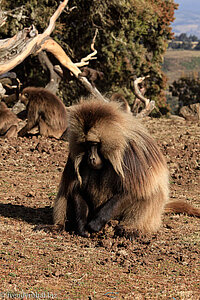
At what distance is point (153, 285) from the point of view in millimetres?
3068

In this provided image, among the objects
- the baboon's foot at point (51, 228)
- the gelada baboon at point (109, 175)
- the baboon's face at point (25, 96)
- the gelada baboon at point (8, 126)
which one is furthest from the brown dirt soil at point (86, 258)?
the baboon's face at point (25, 96)

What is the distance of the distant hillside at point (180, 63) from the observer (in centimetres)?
8119

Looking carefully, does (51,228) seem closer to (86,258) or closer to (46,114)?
(86,258)

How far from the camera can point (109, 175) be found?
4.11m

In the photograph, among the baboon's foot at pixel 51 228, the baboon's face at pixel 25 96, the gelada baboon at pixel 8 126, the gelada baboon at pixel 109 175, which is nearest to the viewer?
the gelada baboon at pixel 109 175

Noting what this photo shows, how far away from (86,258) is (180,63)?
8632 cm

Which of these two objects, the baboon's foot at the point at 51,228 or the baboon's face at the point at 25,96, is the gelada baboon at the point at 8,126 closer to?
the baboon's face at the point at 25,96

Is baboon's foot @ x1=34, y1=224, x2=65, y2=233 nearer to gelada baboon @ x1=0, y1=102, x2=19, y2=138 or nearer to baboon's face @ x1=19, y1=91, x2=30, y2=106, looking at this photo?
gelada baboon @ x1=0, y1=102, x2=19, y2=138

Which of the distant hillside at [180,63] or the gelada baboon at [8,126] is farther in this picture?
the distant hillside at [180,63]

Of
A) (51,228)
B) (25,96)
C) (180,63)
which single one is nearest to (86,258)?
(51,228)

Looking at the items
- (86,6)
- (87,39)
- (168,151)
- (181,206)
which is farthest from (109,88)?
(181,206)

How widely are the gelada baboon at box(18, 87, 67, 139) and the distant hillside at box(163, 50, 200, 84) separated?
68967mm

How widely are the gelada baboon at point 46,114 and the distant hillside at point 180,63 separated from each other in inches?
2715

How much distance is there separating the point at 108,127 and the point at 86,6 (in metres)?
13.7
